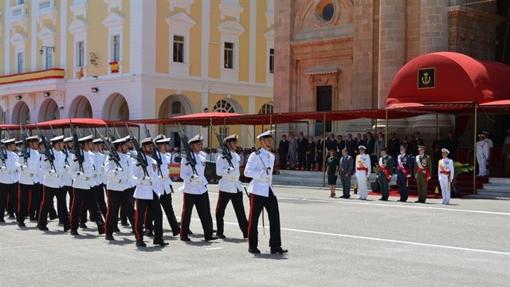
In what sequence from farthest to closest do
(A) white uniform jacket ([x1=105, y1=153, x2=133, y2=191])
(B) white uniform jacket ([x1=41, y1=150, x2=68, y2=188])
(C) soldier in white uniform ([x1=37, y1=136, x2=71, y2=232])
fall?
(B) white uniform jacket ([x1=41, y1=150, x2=68, y2=188]), (C) soldier in white uniform ([x1=37, y1=136, x2=71, y2=232]), (A) white uniform jacket ([x1=105, y1=153, x2=133, y2=191])

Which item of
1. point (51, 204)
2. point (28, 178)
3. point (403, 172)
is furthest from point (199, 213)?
point (403, 172)

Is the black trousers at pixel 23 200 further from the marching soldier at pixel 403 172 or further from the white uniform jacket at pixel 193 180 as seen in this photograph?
the marching soldier at pixel 403 172

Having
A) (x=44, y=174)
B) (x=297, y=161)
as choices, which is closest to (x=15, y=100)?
(x=297, y=161)

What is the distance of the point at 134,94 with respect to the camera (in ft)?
150

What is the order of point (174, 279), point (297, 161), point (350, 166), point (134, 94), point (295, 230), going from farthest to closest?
point (134, 94) < point (297, 161) < point (350, 166) < point (295, 230) < point (174, 279)

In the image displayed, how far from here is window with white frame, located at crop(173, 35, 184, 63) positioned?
47.4 meters

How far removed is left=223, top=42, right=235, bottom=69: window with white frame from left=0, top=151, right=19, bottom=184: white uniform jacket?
1323 inches

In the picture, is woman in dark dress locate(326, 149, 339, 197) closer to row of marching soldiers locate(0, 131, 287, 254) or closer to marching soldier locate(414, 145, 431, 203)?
marching soldier locate(414, 145, 431, 203)

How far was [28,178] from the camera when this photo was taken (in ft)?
53.2

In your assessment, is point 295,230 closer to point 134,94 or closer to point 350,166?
point 350,166

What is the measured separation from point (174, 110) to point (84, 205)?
35158 millimetres

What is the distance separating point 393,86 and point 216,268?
19.3 meters

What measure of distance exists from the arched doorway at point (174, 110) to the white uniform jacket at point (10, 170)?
29685 millimetres

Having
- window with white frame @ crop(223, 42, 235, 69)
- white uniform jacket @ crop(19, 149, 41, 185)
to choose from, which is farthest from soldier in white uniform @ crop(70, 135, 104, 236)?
window with white frame @ crop(223, 42, 235, 69)
